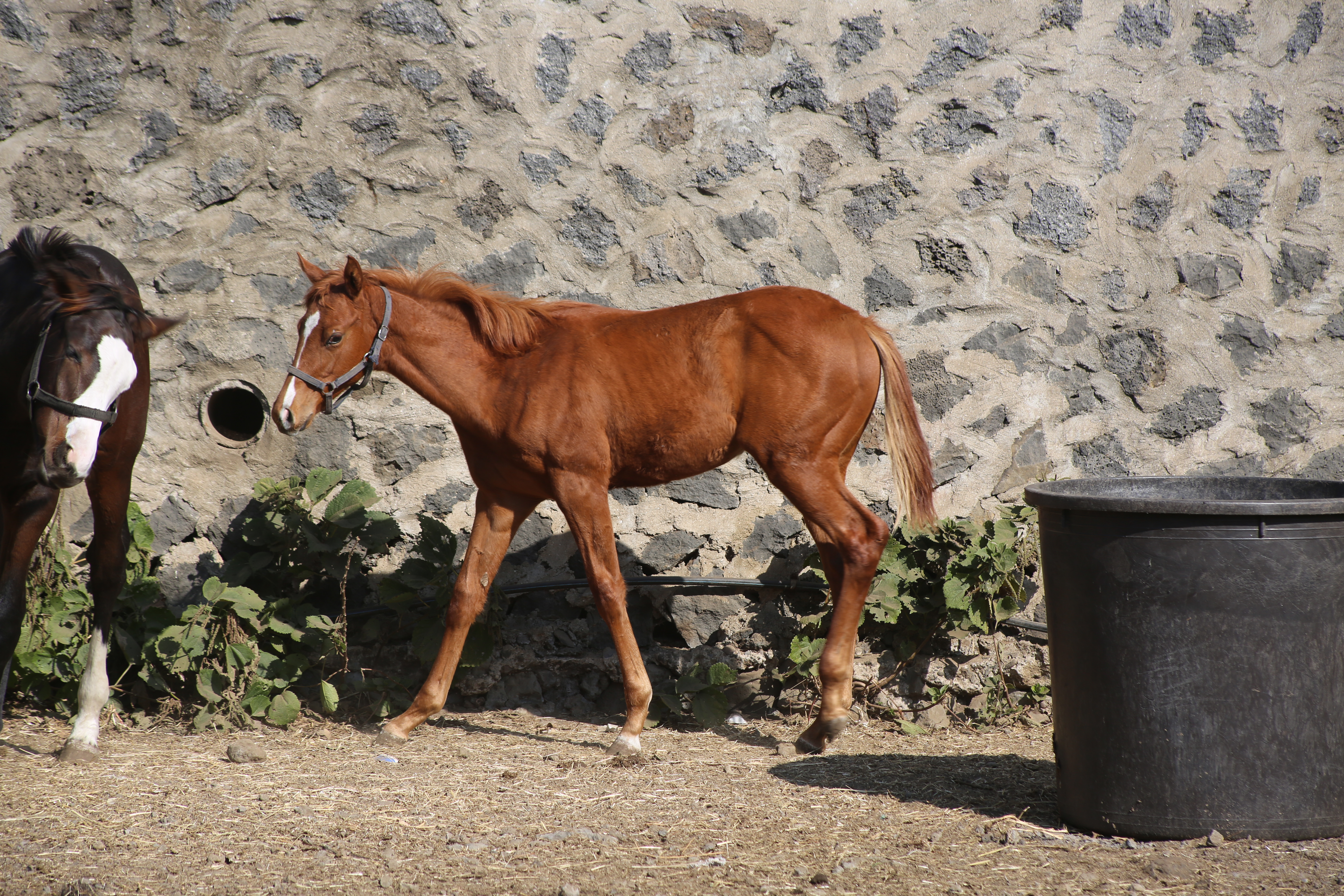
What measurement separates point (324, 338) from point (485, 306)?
62 cm

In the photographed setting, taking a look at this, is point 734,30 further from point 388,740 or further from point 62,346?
point 388,740

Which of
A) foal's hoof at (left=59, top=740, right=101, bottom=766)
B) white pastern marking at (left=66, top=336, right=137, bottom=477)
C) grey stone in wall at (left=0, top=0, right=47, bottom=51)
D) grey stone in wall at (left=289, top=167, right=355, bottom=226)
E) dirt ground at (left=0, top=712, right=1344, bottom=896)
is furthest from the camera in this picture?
grey stone in wall at (left=289, top=167, right=355, bottom=226)

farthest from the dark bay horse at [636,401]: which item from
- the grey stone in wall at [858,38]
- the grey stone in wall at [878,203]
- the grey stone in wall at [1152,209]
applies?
the grey stone in wall at [1152,209]

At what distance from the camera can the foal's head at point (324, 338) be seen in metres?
3.65

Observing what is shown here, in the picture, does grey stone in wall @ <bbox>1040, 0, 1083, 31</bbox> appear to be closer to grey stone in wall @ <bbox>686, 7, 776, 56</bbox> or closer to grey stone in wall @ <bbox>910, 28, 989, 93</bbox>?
grey stone in wall @ <bbox>910, 28, 989, 93</bbox>

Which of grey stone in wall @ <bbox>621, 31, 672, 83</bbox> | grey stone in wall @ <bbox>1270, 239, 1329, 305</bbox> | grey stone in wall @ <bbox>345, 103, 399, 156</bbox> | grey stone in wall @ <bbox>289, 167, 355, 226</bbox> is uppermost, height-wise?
grey stone in wall @ <bbox>621, 31, 672, 83</bbox>

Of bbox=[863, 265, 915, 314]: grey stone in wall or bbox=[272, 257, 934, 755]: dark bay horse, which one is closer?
bbox=[272, 257, 934, 755]: dark bay horse

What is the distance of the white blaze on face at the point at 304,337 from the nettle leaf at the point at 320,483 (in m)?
0.79

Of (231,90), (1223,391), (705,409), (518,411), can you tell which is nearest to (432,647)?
(518,411)

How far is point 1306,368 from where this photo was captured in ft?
15.6

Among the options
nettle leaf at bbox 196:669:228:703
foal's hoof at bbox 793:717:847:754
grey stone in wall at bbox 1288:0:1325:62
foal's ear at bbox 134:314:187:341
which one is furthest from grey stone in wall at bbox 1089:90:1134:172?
nettle leaf at bbox 196:669:228:703

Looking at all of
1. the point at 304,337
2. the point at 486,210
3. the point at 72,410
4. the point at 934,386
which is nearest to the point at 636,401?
the point at 304,337

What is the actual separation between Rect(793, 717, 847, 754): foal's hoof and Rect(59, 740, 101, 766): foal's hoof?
2628mm

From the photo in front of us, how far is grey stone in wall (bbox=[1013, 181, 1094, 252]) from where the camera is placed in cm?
477
